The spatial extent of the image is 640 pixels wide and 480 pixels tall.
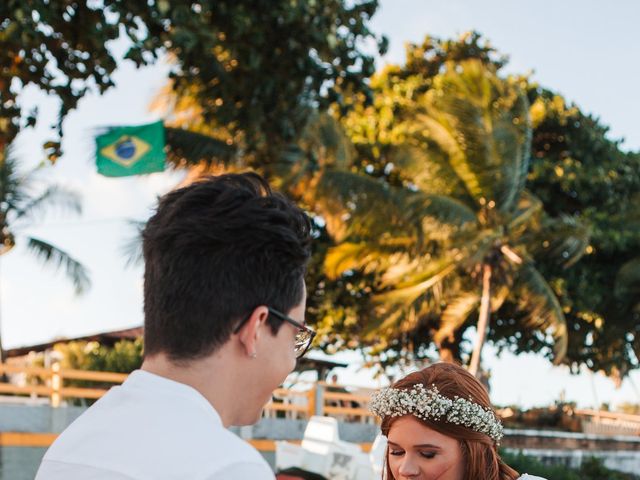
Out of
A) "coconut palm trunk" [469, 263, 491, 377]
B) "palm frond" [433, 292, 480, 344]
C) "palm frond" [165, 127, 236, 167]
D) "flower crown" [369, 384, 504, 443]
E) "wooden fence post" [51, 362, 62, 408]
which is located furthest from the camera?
"palm frond" [433, 292, 480, 344]

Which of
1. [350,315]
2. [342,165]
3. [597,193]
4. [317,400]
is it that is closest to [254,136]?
[317,400]

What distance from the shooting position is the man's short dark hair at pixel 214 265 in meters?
1.68

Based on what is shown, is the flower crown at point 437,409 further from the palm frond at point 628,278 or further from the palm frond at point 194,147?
the palm frond at point 628,278

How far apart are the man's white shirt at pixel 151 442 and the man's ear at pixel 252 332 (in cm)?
12

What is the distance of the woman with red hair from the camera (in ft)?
13.4

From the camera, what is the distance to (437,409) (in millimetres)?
4188

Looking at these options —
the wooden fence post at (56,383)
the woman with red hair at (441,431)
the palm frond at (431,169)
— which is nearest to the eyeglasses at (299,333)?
the woman with red hair at (441,431)

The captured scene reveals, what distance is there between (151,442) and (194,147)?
18.0 meters

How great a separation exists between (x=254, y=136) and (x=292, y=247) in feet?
37.8

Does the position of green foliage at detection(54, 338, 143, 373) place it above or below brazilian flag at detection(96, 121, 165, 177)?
below

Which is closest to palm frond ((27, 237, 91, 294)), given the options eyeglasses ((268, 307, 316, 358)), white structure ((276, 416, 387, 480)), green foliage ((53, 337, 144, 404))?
green foliage ((53, 337, 144, 404))

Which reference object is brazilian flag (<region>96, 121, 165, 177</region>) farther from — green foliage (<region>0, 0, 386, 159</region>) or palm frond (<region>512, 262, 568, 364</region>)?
palm frond (<region>512, 262, 568, 364</region>)

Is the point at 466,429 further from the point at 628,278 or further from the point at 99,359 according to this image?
the point at 628,278

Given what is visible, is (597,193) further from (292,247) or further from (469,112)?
(292,247)
